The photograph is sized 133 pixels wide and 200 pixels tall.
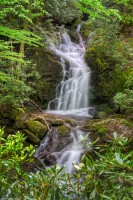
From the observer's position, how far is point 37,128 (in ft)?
26.3

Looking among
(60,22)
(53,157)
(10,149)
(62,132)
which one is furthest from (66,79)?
(10,149)

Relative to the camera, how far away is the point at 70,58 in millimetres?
14094

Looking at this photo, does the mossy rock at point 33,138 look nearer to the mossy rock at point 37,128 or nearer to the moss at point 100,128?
the mossy rock at point 37,128

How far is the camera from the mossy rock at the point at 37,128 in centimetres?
797

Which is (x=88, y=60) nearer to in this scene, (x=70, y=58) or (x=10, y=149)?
(x=70, y=58)

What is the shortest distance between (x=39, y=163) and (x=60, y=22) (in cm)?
1322

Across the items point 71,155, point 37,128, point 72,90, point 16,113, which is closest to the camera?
point 71,155

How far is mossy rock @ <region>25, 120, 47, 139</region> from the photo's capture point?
314 inches

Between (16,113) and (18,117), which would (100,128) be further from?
(16,113)

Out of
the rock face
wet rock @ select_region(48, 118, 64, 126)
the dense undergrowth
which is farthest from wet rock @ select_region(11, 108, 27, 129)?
the dense undergrowth

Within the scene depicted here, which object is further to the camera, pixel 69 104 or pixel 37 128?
pixel 69 104

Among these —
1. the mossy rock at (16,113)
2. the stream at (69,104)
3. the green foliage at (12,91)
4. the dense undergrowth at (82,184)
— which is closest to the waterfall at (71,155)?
the stream at (69,104)

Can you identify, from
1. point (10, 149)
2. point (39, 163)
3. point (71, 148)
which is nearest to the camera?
point (10, 149)

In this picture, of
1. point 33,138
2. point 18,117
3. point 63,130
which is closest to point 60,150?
point 63,130
